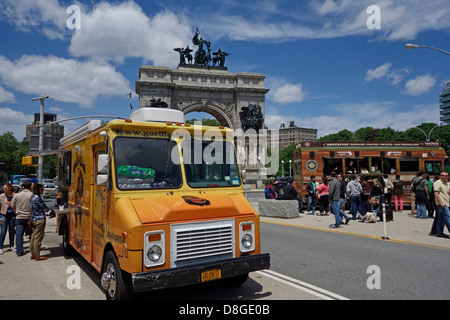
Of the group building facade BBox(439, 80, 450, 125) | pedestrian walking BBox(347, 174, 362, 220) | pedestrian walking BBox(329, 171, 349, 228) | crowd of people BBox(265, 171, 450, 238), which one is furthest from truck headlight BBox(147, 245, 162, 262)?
building facade BBox(439, 80, 450, 125)

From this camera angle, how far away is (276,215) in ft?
52.4

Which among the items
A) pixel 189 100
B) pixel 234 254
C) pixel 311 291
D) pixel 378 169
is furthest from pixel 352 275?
pixel 189 100

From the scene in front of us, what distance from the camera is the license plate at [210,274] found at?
4727mm

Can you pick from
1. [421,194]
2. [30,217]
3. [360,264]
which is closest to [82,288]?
[30,217]

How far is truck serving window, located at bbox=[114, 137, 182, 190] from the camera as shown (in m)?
5.18

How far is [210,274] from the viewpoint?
478 centimetres

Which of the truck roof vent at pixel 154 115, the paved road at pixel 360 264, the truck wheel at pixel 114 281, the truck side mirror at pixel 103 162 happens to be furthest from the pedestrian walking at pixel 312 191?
the truck side mirror at pixel 103 162

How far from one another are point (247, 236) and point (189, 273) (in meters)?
1.16

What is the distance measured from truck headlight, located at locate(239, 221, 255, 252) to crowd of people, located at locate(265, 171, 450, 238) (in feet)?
22.6

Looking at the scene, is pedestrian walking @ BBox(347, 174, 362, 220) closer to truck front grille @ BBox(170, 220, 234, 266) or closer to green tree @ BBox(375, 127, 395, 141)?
truck front grille @ BBox(170, 220, 234, 266)

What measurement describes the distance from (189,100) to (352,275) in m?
47.4
